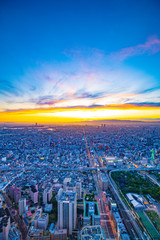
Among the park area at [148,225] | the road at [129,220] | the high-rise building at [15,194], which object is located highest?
the high-rise building at [15,194]

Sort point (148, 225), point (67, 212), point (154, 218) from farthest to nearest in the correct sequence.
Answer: point (154, 218) → point (148, 225) → point (67, 212)

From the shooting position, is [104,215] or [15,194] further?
[15,194]

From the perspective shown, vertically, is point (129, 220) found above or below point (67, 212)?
below

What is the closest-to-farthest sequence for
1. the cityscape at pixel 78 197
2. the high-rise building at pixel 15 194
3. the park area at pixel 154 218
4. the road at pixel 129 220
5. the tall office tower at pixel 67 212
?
the tall office tower at pixel 67 212 < the cityscape at pixel 78 197 < the road at pixel 129 220 < the park area at pixel 154 218 < the high-rise building at pixel 15 194

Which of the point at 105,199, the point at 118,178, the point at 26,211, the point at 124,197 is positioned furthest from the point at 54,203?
the point at 118,178

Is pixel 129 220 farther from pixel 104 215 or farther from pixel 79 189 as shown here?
pixel 79 189

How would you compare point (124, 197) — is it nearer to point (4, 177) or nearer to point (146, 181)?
point (146, 181)

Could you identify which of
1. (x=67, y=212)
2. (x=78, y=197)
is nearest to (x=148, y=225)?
(x=78, y=197)

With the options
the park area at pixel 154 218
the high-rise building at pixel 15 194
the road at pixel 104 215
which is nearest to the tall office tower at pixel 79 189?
the road at pixel 104 215

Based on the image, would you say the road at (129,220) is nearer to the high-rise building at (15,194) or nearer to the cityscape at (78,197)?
the cityscape at (78,197)
